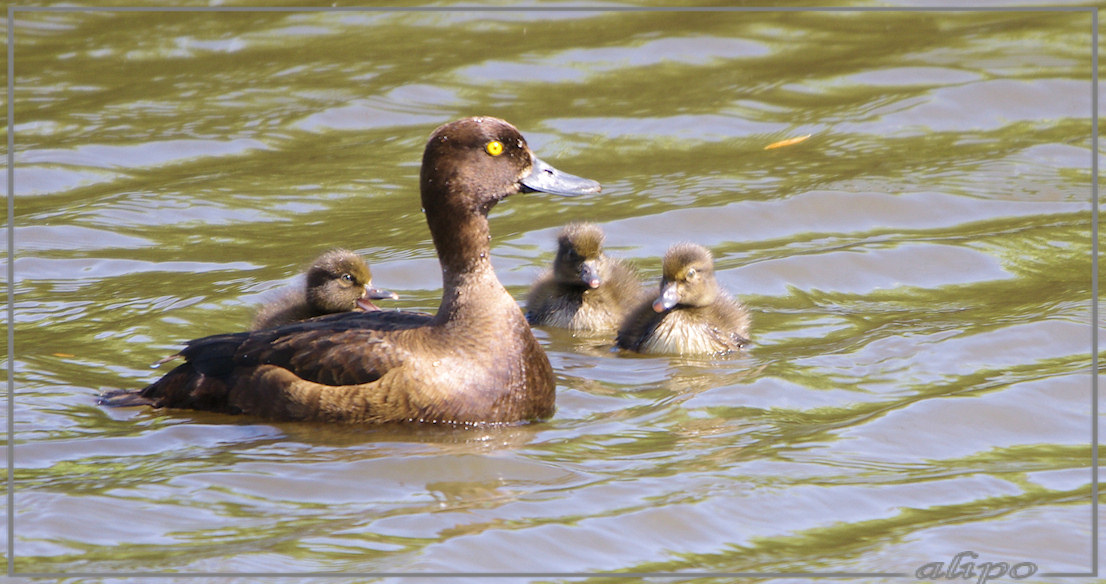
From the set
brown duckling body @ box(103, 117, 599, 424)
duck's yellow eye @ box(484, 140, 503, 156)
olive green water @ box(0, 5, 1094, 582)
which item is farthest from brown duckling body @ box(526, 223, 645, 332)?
duck's yellow eye @ box(484, 140, 503, 156)

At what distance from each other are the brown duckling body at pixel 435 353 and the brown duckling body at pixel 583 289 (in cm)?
135

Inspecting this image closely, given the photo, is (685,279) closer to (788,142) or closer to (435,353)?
(435,353)

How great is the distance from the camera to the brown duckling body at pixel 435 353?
705cm

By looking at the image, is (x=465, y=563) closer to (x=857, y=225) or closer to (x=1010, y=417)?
(x=1010, y=417)

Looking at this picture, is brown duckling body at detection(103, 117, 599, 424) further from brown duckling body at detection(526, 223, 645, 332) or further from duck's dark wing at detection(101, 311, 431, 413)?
brown duckling body at detection(526, 223, 645, 332)

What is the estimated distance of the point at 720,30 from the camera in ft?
44.7

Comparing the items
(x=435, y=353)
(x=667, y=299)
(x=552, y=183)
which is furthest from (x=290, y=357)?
(x=667, y=299)

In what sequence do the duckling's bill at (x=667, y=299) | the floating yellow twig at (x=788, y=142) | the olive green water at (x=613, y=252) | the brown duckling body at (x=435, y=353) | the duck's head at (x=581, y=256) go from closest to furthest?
1. the olive green water at (x=613, y=252)
2. the brown duckling body at (x=435, y=353)
3. the duckling's bill at (x=667, y=299)
4. the duck's head at (x=581, y=256)
5. the floating yellow twig at (x=788, y=142)

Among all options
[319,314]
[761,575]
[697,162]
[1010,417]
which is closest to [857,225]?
[697,162]

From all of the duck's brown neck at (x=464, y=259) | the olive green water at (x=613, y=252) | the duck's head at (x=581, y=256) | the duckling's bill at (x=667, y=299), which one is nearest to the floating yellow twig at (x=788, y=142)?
the olive green water at (x=613, y=252)

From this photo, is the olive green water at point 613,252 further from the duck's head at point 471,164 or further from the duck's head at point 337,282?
the duck's head at point 471,164

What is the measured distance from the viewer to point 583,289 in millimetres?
9117

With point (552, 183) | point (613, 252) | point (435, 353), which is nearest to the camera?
point (435, 353)

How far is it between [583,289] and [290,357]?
7.98ft
